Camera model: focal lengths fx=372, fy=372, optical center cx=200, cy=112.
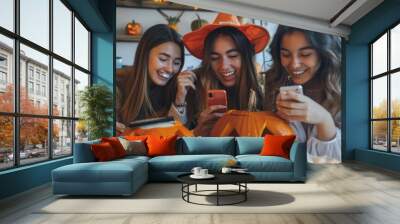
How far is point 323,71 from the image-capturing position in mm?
8961

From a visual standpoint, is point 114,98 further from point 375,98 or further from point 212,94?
point 375,98

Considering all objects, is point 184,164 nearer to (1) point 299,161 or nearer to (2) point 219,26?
(1) point 299,161

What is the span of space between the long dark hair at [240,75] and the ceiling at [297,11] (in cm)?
76

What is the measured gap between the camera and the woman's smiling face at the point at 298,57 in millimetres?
8953

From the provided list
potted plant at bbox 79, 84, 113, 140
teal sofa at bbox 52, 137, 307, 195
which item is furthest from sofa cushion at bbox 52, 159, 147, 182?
potted plant at bbox 79, 84, 113, 140

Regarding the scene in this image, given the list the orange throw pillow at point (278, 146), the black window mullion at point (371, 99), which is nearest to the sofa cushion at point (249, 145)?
the orange throw pillow at point (278, 146)

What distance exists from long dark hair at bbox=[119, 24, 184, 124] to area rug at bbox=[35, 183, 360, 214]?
3.90 m

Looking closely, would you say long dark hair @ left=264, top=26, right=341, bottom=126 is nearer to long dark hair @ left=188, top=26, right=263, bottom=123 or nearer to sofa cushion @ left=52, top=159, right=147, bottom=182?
long dark hair @ left=188, top=26, right=263, bottom=123

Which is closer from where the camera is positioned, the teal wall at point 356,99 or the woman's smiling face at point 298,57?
the woman's smiling face at point 298,57

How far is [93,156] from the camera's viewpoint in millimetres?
5590

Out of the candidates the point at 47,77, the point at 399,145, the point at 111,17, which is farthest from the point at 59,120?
the point at 399,145

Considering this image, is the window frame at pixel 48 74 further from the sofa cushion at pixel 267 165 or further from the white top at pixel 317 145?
the white top at pixel 317 145

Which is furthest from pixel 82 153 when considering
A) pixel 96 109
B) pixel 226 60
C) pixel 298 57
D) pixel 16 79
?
pixel 298 57

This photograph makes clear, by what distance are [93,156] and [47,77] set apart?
1.63m
